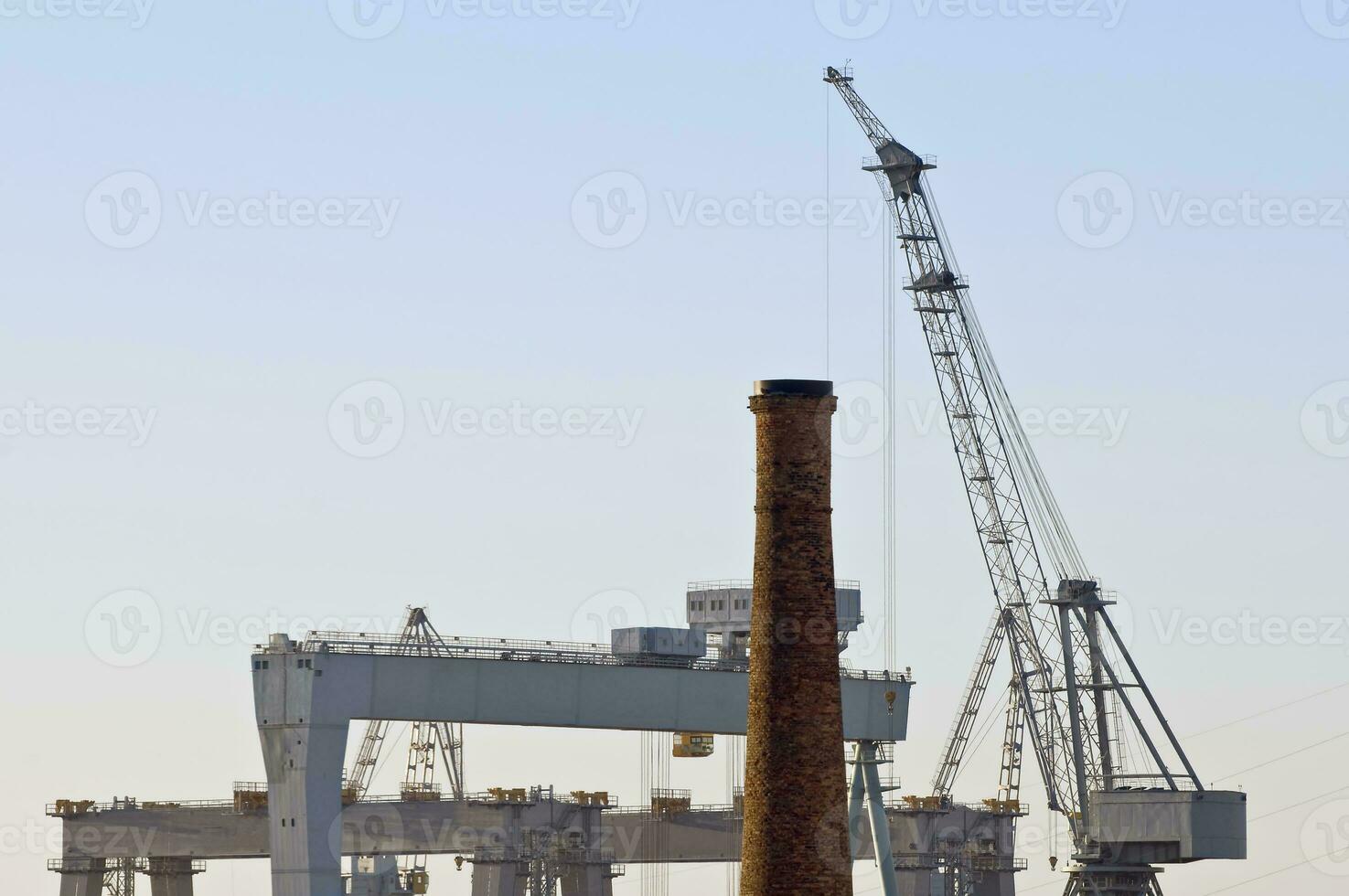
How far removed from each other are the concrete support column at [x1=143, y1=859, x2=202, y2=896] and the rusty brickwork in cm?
5057

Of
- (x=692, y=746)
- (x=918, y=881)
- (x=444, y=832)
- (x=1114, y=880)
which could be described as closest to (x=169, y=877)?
(x=444, y=832)

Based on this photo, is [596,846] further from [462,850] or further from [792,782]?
[792,782]

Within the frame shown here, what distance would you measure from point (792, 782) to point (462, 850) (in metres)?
46.7

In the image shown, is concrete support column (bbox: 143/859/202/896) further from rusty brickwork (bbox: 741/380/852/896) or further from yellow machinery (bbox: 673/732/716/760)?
→ rusty brickwork (bbox: 741/380/852/896)

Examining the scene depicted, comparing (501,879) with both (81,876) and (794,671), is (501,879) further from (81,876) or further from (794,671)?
(794,671)

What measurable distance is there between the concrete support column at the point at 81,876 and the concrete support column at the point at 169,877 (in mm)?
1830

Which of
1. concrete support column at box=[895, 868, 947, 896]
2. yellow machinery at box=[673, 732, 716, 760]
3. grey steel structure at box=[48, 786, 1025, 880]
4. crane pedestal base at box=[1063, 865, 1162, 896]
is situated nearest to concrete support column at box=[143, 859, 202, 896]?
grey steel structure at box=[48, 786, 1025, 880]

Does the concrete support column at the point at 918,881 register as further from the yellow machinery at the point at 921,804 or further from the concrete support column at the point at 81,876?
the concrete support column at the point at 81,876

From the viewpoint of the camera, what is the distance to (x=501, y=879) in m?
94.8

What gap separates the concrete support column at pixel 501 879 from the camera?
9469cm

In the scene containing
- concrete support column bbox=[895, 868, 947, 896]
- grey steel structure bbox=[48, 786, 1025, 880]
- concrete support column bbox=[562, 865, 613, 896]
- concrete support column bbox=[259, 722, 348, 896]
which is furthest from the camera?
concrete support column bbox=[895, 868, 947, 896]

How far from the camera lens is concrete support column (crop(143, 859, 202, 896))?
95.2m

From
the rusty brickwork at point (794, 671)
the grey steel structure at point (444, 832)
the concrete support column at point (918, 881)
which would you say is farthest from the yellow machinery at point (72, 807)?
the rusty brickwork at point (794, 671)

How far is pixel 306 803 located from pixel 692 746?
78.7 feet
